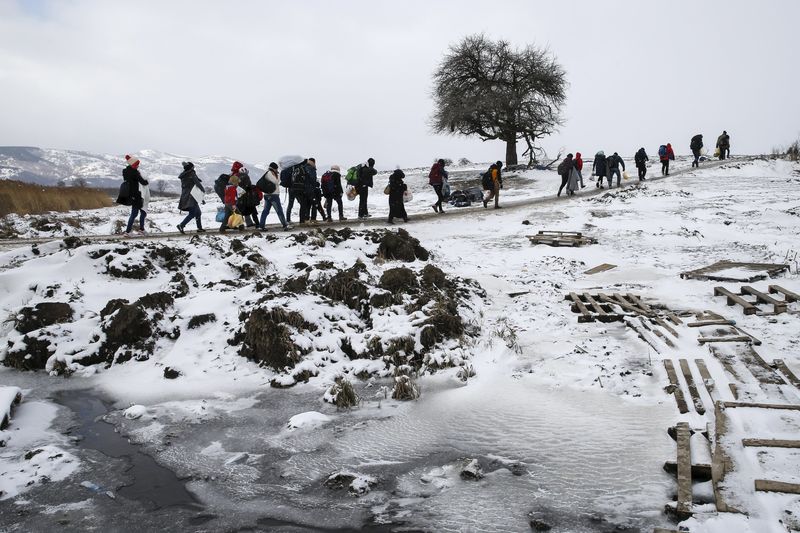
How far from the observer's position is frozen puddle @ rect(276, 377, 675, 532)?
3338mm

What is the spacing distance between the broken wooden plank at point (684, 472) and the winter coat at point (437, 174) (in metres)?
12.7

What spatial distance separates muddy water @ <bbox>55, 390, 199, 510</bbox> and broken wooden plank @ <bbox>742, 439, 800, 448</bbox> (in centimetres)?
418

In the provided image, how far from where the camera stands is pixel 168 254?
9.11m

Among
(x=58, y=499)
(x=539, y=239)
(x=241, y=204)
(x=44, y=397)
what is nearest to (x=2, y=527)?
(x=58, y=499)

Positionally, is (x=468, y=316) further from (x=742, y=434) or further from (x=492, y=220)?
(x=492, y=220)

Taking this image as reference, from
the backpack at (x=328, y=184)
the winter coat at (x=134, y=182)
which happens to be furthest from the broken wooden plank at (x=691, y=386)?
the backpack at (x=328, y=184)

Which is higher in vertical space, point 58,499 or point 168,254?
point 168,254

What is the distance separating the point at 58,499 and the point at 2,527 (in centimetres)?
36

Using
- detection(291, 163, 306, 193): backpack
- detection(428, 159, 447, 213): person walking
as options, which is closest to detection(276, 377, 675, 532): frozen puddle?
detection(291, 163, 306, 193): backpack

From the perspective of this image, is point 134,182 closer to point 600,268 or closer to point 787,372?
point 600,268

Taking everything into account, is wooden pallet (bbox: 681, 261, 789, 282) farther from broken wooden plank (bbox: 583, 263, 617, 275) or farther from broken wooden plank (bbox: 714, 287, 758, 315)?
broken wooden plank (bbox: 583, 263, 617, 275)

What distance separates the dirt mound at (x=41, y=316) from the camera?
6.71 m

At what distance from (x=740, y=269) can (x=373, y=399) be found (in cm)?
755

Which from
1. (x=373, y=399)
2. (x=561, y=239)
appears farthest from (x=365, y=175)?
(x=373, y=399)
